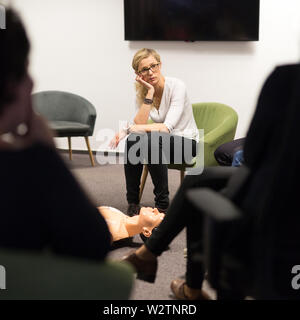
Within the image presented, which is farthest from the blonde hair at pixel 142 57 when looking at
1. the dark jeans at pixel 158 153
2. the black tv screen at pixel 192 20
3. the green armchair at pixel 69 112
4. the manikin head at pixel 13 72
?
the manikin head at pixel 13 72

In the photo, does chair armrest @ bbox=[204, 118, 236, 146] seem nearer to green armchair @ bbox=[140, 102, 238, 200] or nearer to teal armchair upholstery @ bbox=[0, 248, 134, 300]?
green armchair @ bbox=[140, 102, 238, 200]

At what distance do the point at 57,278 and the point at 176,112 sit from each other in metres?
2.50

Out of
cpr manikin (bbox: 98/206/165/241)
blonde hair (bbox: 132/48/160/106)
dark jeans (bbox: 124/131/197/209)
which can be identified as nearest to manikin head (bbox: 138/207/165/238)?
cpr manikin (bbox: 98/206/165/241)

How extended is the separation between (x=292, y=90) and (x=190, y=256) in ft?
2.80

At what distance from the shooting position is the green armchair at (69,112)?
4977 millimetres

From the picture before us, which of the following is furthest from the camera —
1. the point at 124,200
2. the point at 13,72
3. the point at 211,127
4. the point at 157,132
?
the point at 124,200

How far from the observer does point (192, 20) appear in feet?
17.2

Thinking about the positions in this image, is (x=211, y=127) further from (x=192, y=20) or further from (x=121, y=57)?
(x=121, y=57)

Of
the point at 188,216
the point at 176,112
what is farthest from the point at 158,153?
the point at 188,216

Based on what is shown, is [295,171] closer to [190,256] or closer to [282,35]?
[190,256]

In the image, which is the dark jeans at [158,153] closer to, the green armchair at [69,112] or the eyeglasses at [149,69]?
the eyeglasses at [149,69]

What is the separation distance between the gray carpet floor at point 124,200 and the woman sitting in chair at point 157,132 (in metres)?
0.39

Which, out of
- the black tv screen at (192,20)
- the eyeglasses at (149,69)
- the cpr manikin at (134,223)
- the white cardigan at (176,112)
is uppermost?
the black tv screen at (192,20)

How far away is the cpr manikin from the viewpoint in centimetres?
283
